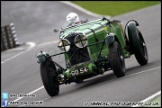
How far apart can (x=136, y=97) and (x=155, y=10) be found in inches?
918

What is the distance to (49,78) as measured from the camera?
13.1m

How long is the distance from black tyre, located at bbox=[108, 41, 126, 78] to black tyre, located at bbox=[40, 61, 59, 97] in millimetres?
1320

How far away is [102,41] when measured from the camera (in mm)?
13555

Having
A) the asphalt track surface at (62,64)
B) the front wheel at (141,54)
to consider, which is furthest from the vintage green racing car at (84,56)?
the front wheel at (141,54)

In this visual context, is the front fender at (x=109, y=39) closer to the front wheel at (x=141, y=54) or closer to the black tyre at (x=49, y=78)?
the black tyre at (x=49, y=78)

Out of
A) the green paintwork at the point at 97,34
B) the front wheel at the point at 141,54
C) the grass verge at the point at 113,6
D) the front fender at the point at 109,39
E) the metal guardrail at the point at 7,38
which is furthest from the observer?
the grass verge at the point at 113,6

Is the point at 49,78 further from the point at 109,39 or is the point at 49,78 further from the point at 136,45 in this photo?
the point at 136,45

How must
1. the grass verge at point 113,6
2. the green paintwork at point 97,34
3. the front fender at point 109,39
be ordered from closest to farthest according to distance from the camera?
1. the front fender at point 109,39
2. the green paintwork at point 97,34
3. the grass verge at point 113,6

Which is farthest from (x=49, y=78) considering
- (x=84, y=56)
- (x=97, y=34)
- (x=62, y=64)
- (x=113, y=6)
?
(x=113, y=6)

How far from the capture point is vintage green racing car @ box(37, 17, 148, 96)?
42.9ft

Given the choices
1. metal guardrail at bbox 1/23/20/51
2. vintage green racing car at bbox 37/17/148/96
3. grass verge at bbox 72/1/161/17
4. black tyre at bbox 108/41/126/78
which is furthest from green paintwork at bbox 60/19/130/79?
grass verge at bbox 72/1/161/17

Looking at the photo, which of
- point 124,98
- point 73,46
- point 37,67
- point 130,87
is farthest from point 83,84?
point 37,67

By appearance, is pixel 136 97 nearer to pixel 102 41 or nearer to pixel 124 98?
pixel 124 98

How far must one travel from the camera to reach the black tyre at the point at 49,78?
13.0m
